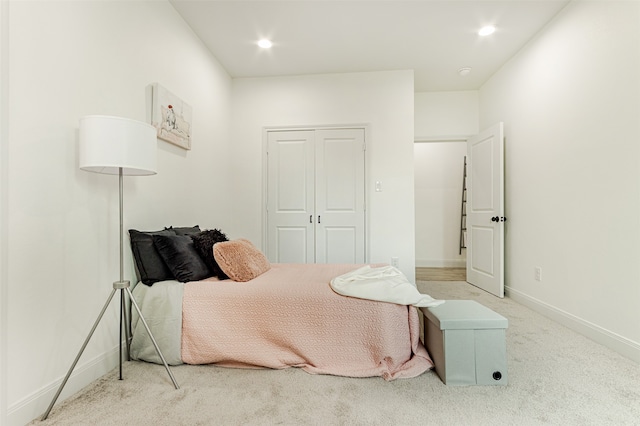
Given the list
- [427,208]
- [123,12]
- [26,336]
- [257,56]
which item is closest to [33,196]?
[26,336]

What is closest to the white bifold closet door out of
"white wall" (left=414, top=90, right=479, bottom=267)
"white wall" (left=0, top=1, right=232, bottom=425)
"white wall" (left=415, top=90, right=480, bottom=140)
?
"white wall" (left=415, top=90, right=480, bottom=140)

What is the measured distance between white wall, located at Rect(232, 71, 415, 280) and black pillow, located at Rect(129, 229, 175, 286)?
6.20 feet

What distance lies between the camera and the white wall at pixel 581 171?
6.91ft

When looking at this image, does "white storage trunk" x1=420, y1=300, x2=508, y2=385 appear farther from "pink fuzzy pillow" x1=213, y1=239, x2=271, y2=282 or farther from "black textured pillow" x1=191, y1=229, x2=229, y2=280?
"black textured pillow" x1=191, y1=229, x2=229, y2=280

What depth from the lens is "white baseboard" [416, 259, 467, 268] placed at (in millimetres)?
5707

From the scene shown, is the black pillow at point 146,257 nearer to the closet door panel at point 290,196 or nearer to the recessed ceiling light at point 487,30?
the closet door panel at point 290,196

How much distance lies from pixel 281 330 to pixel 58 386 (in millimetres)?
1158

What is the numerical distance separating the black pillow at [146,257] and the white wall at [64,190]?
0.11 meters

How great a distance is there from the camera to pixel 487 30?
9.73 ft

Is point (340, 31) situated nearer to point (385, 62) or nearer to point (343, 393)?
point (385, 62)

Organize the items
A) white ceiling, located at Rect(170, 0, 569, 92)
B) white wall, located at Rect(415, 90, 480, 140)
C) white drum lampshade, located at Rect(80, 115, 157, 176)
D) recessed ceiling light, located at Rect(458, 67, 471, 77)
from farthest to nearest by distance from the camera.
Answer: white wall, located at Rect(415, 90, 480, 140)
recessed ceiling light, located at Rect(458, 67, 471, 77)
white ceiling, located at Rect(170, 0, 569, 92)
white drum lampshade, located at Rect(80, 115, 157, 176)

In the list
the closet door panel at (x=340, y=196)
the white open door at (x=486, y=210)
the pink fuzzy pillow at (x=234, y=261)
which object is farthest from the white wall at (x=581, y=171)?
the pink fuzzy pillow at (x=234, y=261)

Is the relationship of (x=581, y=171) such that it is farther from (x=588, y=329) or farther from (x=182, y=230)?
(x=182, y=230)

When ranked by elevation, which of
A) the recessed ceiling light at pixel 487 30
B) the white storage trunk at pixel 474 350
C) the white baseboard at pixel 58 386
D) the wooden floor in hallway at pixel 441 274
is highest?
the recessed ceiling light at pixel 487 30
